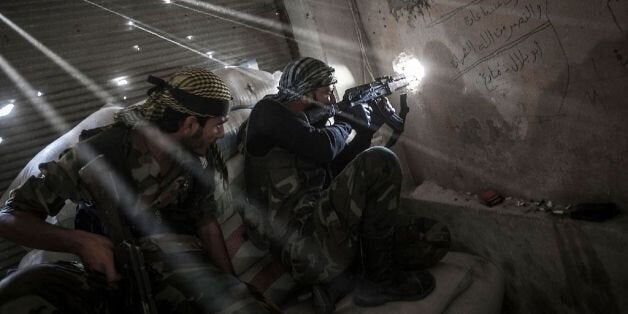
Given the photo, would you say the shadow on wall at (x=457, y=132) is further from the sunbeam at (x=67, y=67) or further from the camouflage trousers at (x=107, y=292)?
the sunbeam at (x=67, y=67)

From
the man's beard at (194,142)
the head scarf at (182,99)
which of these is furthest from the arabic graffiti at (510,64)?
the man's beard at (194,142)

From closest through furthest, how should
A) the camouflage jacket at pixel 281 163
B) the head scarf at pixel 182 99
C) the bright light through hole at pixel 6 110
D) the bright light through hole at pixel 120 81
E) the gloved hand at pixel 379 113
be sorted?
the head scarf at pixel 182 99 < the camouflage jacket at pixel 281 163 < the gloved hand at pixel 379 113 < the bright light through hole at pixel 6 110 < the bright light through hole at pixel 120 81

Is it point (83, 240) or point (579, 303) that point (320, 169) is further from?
point (579, 303)

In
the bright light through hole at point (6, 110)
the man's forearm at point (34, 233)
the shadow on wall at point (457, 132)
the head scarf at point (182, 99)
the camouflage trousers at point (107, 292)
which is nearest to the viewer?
the camouflage trousers at point (107, 292)

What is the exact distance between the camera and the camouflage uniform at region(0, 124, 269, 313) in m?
1.43

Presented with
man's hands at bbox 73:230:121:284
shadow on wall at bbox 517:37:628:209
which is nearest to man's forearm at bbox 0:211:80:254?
man's hands at bbox 73:230:121:284

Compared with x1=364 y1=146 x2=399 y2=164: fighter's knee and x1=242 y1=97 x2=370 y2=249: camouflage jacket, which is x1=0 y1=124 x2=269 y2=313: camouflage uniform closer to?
x1=242 y1=97 x2=370 y2=249: camouflage jacket

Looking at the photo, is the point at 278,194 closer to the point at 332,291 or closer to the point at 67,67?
the point at 332,291

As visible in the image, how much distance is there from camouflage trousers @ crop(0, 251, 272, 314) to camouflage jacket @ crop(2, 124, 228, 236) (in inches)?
10.1

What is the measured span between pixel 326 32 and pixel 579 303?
2.82 m

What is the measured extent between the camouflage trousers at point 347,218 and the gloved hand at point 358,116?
15.3 inches

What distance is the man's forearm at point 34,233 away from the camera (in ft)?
4.94

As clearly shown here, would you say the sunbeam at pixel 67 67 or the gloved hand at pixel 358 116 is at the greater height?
the sunbeam at pixel 67 67

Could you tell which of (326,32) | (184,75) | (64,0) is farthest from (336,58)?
(64,0)
